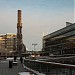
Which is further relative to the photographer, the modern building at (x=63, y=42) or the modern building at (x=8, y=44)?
the modern building at (x=8, y=44)

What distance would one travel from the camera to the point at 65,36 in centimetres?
12044

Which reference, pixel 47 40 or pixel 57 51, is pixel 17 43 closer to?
pixel 47 40

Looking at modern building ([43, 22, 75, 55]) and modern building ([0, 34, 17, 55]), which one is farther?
modern building ([0, 34, 17, 55])

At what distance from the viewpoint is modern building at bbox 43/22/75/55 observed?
107 meters

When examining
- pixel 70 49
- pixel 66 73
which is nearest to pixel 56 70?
pixel 66 73

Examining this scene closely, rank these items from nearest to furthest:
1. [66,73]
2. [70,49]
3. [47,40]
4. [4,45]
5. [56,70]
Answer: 1. [66,73]
2. [56,70]
3. [70,49]
4. [47,40]
5. [4,45]

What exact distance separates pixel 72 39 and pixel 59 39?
21855mm

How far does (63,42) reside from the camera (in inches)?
4732

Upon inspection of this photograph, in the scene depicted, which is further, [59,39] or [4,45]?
[4,45]

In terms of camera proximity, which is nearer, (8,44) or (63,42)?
(63,42)

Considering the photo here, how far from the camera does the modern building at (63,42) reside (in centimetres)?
10701

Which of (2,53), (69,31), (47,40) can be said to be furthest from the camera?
(2,53)

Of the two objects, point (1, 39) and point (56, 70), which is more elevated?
point (1, 39)

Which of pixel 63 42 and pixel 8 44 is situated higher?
pixel 8 44
